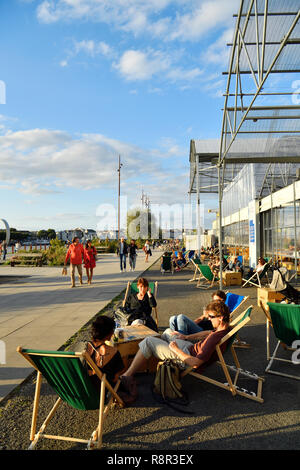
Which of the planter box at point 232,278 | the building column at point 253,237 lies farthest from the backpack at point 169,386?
the building column at point 253,237

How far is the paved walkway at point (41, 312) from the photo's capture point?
15.1 ft

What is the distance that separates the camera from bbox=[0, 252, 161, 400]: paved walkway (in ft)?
15.1

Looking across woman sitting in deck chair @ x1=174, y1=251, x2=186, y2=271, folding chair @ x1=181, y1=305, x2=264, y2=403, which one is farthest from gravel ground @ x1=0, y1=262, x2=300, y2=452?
woman sitting in deck chair @ x1=174, y1=251, x2=186, y2=271

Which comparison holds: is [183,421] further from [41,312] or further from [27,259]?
[27,259]

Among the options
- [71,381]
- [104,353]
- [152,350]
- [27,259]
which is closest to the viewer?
[71,381]

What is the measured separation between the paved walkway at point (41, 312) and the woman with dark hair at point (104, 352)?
1330 mm

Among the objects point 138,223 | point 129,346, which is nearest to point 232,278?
point 129,346

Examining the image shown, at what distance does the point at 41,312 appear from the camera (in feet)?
24.6

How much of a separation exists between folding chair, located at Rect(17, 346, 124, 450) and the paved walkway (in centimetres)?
116

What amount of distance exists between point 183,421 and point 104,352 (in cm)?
94

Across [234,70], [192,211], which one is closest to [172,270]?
[234,70]

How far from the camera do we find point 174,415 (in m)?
3.15
